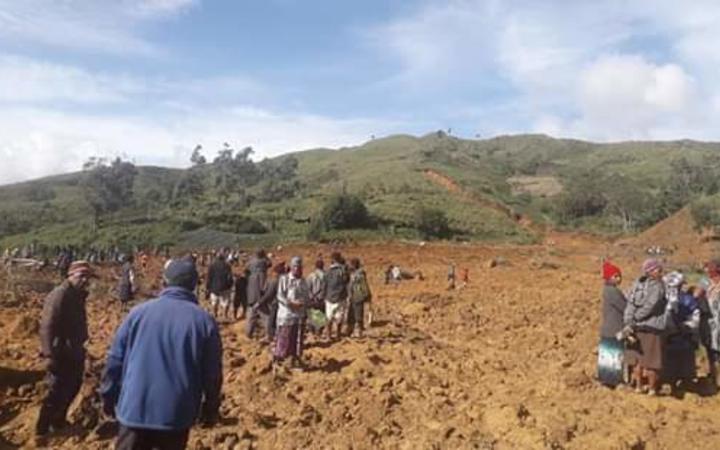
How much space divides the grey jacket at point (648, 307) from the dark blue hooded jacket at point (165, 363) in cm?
550

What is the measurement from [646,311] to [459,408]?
7.44 feet

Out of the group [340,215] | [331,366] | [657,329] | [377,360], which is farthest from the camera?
[340,215]

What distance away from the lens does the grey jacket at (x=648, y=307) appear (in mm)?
8352

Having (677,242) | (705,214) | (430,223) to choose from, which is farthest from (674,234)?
(430,223)

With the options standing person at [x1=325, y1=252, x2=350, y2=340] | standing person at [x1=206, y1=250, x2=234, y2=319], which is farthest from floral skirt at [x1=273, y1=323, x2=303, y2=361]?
A: standing person at [x1=206, y1=250, x2=234, y2=319]

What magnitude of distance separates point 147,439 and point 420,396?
5362 millimetres

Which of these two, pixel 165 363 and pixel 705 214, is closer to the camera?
pixel 165 363

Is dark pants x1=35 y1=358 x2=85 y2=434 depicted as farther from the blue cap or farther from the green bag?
the green bag

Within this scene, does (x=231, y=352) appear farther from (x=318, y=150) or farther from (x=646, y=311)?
(x=318, y=150)

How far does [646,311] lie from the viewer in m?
8.39

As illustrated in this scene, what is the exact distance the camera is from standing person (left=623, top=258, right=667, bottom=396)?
27.5 feet

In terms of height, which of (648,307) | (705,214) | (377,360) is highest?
(705,214)

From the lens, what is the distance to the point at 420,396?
927cm

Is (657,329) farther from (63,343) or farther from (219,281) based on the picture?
(219,281)
